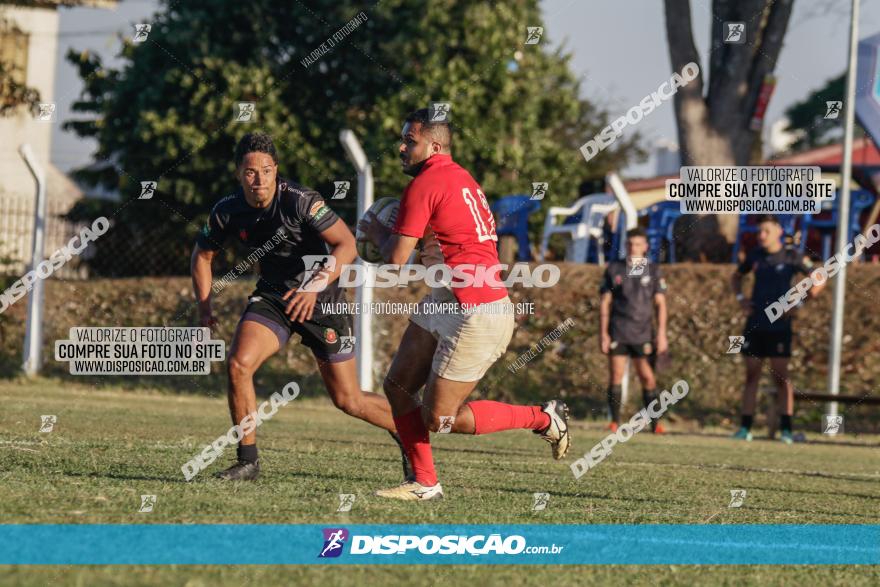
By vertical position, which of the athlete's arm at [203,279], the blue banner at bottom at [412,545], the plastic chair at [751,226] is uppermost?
the plastic chair at [751,226]

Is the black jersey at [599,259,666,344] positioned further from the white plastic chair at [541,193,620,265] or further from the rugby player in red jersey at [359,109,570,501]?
the rugby player in red jersey at [359,109,570,501]

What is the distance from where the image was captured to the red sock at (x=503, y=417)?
7.25m

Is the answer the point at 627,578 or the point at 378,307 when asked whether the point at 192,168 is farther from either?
the point at 627,578

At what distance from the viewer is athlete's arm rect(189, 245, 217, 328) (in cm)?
806

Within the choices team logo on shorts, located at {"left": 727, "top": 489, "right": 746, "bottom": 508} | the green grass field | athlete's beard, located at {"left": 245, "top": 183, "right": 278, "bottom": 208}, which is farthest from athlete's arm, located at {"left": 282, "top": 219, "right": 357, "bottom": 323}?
team logo on shorts, located at {"left": 727, "top": 489, "right": 746, "bottom": 508}

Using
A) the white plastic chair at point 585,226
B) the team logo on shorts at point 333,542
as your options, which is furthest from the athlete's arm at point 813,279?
the team logo on shorts at point 333,542

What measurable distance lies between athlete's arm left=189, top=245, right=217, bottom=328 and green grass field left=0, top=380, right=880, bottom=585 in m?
0.97

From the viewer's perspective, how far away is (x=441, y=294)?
693 centimetres

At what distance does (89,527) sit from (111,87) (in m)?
19.2

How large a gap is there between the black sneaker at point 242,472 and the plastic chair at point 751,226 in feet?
33.7

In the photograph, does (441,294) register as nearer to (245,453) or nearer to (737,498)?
(245,453)

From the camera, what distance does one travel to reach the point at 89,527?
5207 millimetres

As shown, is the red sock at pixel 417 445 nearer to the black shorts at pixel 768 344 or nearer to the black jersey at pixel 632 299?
the black jersey at pixel 632 299

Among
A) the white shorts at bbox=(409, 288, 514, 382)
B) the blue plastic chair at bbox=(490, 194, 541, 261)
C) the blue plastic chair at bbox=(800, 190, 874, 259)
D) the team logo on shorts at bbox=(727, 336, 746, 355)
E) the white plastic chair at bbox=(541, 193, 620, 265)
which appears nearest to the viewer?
the white shorts at bbox=(409, 288, 514, 382)
